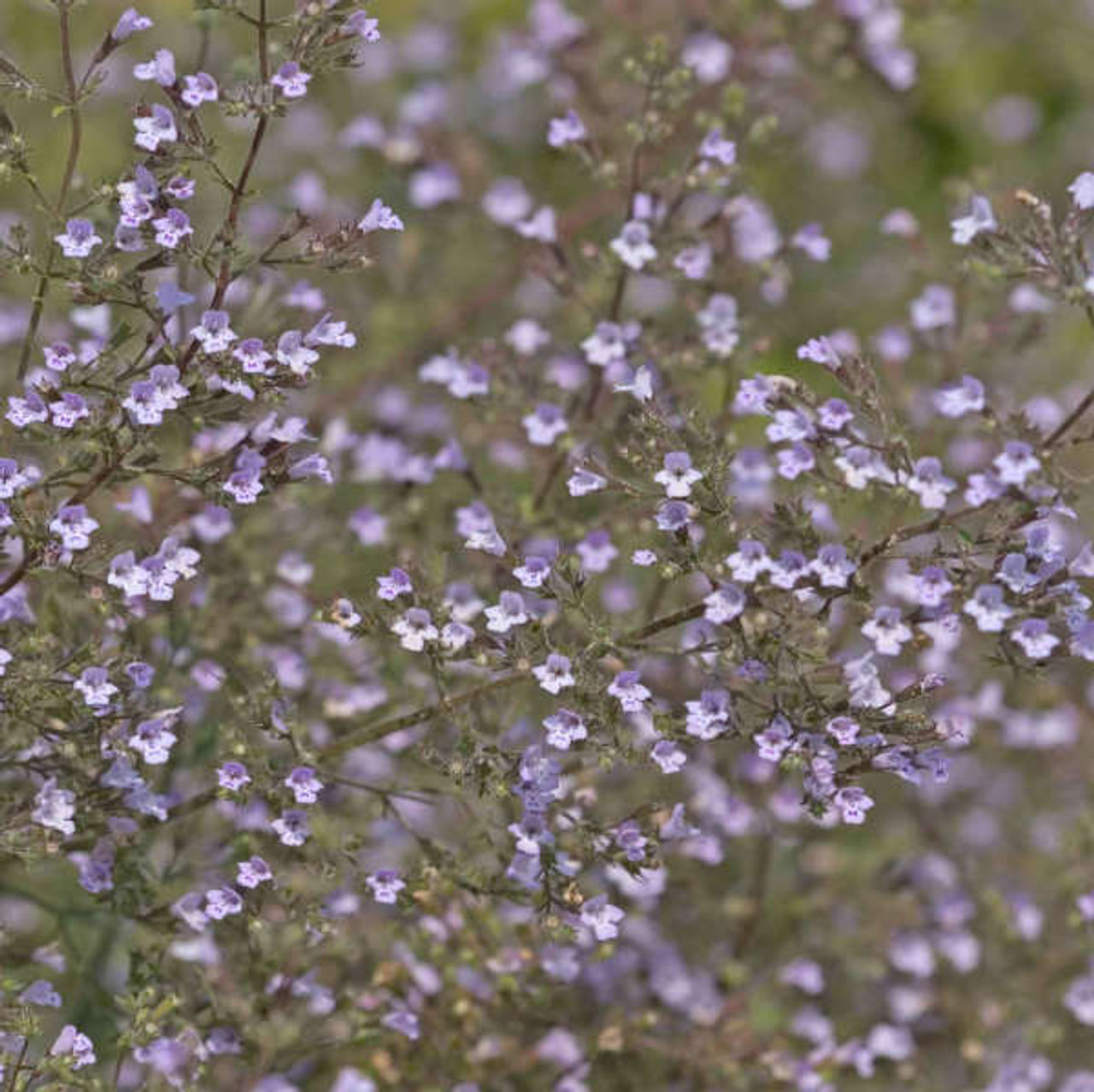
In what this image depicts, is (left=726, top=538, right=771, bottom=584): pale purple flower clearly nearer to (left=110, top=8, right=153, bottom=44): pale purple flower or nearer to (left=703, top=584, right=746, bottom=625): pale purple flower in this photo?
(left=703, top=584, right=746, bottom=625): pale purple flower

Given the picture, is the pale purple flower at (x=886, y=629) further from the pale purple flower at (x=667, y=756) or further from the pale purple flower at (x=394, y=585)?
the pale purple flower at (x=394, y=585)

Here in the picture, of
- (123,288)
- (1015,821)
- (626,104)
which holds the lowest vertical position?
(1015,821)

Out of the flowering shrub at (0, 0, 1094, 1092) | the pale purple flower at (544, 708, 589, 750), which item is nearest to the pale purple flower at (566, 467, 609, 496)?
the flowering shrub at (0, 0, 1094, 1092)

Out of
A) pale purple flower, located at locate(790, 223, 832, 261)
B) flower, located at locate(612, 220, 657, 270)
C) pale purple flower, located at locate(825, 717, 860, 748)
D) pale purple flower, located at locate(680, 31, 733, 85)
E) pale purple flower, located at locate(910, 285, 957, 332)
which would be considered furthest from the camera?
pale purple flower, located at locate(680, 31, 733, 85)

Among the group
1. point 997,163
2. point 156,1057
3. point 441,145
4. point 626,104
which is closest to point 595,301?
point 626,104

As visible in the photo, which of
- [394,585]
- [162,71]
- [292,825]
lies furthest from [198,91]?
[292,825]

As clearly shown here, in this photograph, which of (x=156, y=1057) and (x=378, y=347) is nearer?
(x=156, y=1057)

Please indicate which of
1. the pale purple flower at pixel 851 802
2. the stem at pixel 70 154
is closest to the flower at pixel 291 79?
the stem at pixel 70 154

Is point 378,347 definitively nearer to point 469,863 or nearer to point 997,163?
point 469,863
